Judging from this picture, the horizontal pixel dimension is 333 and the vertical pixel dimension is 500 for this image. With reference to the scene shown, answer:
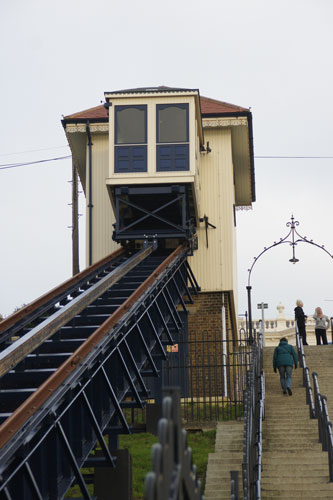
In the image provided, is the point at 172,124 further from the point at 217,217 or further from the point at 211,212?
the point at 217,217

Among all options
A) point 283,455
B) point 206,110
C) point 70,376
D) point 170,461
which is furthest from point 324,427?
point 206,110

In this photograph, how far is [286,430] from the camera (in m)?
A: 16.0

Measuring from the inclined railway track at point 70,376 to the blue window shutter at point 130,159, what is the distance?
4.84 m

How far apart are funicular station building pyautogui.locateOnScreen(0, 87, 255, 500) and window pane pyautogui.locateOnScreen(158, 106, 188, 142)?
3 cm

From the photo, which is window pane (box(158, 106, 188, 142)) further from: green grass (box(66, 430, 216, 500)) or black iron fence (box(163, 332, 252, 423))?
green grass (box(66, 430, 216, 500))

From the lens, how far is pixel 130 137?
2270 cm

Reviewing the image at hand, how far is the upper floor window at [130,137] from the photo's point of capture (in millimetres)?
22328

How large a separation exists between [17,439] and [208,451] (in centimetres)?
859

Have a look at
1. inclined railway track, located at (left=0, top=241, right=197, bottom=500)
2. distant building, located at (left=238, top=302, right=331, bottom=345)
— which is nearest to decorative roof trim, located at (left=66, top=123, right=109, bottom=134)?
inclined railway track, located at (left=0, top=241, right=197, bottom=500)

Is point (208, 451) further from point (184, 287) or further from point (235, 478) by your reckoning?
point (235, 478)

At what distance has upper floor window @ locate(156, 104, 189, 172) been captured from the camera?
22.3m

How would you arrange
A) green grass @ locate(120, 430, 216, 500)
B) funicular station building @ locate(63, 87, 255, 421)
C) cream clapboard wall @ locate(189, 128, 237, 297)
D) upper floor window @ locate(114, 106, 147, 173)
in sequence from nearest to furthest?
green grass @ locate(120, 430, 216, 500) < funicular station building @ locate(63, 87, 255, 421) < upper floor window @ locate(114, 106, 147, 173) < cream clapboard wall @ locate(189, 128, 237, 297)

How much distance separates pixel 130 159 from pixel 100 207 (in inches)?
157

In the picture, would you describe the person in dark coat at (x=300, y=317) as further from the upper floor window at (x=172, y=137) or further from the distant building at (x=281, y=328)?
the distant building at (x=281, y=328)
